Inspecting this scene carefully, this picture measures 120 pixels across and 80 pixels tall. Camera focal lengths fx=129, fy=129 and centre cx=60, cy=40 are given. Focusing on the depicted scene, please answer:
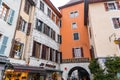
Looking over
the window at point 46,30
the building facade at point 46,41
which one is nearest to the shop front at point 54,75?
the building facade at point 46,41

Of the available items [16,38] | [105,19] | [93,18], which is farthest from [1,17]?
[105,19]

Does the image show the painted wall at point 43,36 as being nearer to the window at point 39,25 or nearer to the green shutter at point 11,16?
the window at point 39,25

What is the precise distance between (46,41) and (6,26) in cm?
740

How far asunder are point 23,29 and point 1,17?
3291 millimetres

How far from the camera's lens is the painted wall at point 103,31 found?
14.3 metres

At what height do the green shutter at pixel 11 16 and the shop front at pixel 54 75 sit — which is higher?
the green shutter at pixel 11 16

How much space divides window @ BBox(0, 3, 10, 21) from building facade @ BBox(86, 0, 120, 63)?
9671 millimetres

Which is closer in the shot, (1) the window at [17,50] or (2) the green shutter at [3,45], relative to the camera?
(2) the green shutter at [3,45]

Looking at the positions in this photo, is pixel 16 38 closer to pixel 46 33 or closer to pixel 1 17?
pixel 1 17

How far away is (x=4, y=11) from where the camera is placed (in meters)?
11.9

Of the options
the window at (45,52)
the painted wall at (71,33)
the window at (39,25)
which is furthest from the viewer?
the painted wall at (71,33)

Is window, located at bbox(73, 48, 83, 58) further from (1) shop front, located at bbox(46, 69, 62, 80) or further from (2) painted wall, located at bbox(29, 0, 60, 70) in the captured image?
Answer: (1) shop front, located at bbox(46, 69, 62, 80)

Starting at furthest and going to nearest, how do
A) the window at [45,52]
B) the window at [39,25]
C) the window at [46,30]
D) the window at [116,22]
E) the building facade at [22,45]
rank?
the window at [46,30] → the window at [45,52] → the window at [39,25] → the window at [116,22] → the building facade at [22,45]

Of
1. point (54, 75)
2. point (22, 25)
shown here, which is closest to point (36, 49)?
point (22, 25)
